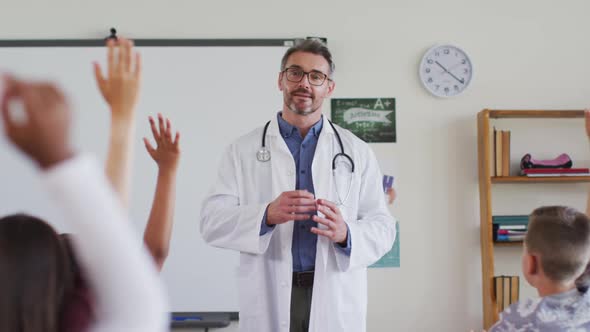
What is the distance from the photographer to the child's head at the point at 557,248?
1.51m

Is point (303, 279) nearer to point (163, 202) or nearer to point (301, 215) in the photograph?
point (301, 215)

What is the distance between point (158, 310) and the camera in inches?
21.1

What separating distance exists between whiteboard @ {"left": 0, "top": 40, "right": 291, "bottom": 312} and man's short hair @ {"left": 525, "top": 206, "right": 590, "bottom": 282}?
2207 mm

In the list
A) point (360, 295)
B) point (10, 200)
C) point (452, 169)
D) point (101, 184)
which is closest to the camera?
point (101, 184)

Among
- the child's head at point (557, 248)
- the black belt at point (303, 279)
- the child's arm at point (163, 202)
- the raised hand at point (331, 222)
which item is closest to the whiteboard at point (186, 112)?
the black belt at point (303, 279)

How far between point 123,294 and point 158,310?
0.04 metres

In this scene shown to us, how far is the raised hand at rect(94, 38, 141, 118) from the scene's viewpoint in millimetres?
717

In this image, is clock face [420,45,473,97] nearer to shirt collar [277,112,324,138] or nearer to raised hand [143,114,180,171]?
shirt collar [277,112,324,138]

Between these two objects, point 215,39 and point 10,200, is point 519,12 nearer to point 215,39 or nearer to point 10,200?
point 215,39

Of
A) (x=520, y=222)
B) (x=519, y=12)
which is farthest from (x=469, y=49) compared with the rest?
(x=520, y=222)

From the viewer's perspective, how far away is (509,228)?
3.60 metres

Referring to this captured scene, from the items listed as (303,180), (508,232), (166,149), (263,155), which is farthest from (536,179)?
(166,149)

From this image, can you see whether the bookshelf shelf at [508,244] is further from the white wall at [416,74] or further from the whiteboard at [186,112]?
the whiteboard at [186,112]

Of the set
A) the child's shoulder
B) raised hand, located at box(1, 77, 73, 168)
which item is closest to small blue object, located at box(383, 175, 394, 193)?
the child's shoulder
